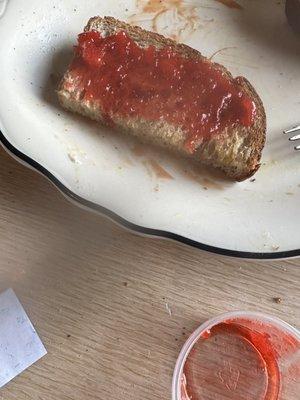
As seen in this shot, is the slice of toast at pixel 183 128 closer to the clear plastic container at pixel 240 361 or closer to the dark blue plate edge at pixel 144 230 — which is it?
the dark blue plate edge at pixel 144 230

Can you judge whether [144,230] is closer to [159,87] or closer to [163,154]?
[163,154]

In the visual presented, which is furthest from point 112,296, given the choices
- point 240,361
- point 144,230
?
point 240,361

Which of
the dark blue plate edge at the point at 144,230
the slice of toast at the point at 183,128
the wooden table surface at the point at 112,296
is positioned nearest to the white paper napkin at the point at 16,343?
the wooden table surface at the point at 112,296

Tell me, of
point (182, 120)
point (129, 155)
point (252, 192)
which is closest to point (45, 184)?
point (129, 155)

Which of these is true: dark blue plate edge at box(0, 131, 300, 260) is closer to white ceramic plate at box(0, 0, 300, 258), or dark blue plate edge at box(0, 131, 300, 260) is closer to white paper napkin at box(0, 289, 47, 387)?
white ceramic plate at box(0, 0, 300, 258)

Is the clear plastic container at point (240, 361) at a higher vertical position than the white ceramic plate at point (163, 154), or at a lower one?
lower

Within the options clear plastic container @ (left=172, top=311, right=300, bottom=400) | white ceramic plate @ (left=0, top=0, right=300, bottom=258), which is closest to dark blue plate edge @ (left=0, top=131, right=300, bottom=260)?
white ceramic plate @ (left=0, top=0, right=300, bottom=258)
